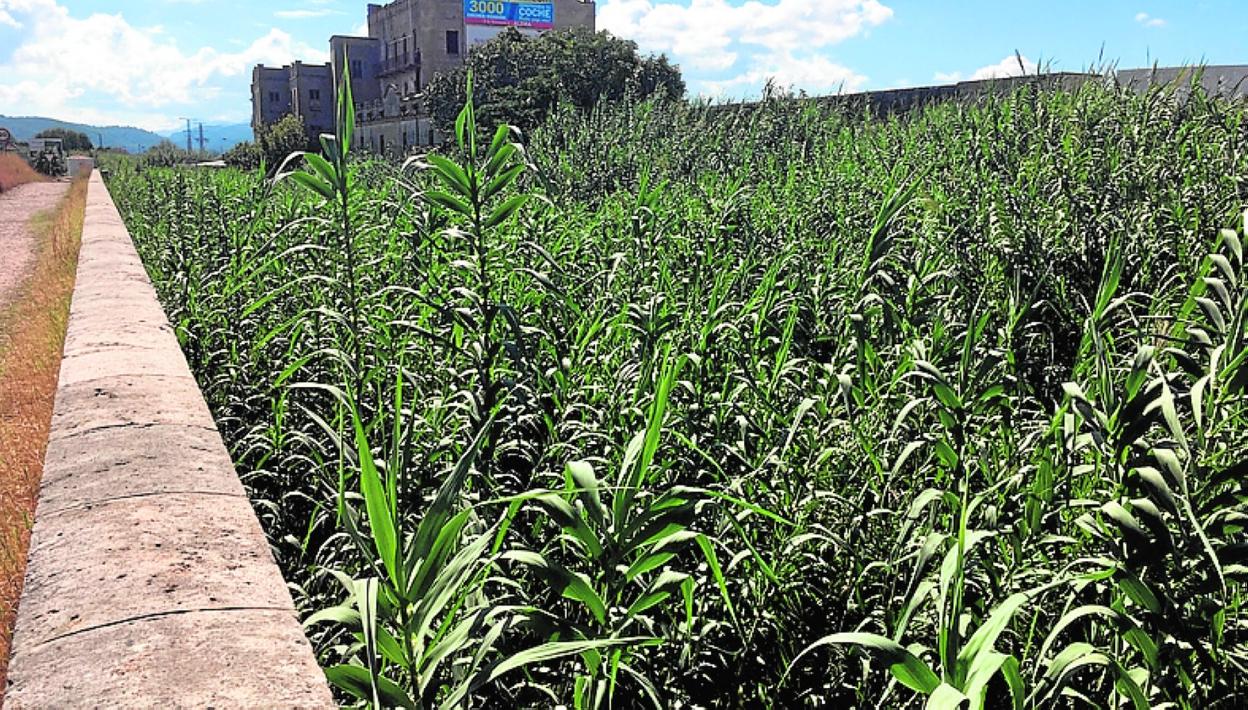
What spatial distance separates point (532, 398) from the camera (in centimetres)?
255

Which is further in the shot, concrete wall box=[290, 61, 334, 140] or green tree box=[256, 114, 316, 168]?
concrete wall box=[290, 61, 334, 140]

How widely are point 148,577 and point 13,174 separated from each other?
36548 millimetres

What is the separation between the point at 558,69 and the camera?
3044 centimetres

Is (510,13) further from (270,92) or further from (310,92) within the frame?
(270,92)

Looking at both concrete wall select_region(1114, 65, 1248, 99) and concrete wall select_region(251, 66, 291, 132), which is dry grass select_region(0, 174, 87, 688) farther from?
concrete wall select_region(251, 66, 291, 132)

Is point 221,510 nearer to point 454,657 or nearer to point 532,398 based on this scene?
point 532,398

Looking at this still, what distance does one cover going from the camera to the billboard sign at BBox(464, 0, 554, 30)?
2330 inches

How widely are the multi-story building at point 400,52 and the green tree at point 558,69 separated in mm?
14991

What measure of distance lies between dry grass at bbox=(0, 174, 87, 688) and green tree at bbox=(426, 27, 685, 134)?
1935 centimetres

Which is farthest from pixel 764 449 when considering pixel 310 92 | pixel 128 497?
pixel 310 92

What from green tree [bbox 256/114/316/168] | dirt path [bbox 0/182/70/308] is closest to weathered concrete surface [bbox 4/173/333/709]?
dirt path [bbox 0/182/70/308]

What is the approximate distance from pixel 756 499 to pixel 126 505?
57.1 inches

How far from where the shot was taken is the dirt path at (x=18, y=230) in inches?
412

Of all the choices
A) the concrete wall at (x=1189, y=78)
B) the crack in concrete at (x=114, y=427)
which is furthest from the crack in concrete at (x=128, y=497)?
the concrete wall at (x=1189, y=78)
